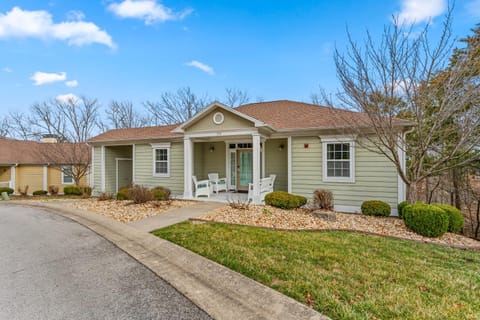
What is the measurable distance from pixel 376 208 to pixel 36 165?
24.8 metres

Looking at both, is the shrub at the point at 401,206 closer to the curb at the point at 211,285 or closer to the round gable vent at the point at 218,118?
the curb at the point at 211,285

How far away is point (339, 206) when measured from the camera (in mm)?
9070

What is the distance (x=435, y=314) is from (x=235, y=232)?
3.83 metres

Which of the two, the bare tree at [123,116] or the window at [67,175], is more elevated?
the bare tree at [123,116]

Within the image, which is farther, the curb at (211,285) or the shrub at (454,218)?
the shrub at (454,218)

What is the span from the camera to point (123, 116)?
1152 inches

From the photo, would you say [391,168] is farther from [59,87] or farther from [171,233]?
[59,87]

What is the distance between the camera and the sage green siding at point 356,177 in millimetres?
8516

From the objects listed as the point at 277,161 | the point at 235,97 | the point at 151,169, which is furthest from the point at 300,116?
the point at 235,97

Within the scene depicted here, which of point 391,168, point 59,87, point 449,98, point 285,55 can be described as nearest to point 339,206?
point 391,168

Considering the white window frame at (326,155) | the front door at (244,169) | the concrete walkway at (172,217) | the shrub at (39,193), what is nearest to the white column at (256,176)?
the concrete walkway at (172,217)

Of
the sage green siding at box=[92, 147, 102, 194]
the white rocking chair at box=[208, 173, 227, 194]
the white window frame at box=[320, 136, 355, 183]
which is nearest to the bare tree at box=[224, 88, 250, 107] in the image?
the sage green siding at box=[92, 147, 102, 194]

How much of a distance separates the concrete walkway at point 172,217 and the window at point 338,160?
4283mm

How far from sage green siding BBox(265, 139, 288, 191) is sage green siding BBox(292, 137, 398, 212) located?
1.24 meters
